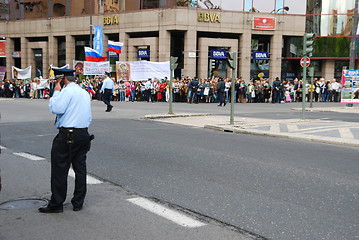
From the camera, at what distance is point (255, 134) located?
12734 mm

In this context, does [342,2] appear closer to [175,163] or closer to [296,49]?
[296,49]

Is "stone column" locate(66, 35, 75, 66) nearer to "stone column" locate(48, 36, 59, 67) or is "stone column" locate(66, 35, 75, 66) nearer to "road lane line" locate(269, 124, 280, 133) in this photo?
"stone column" locate(48, 36, 59, 67)

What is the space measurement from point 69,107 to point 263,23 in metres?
35.3

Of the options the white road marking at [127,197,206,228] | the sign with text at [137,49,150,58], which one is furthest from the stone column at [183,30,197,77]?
the white road marking at [127,197,206,228]

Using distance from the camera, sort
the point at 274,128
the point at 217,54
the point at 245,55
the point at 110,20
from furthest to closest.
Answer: the point at 110,20 → the point at 245,55 → the point at 217,54 → the point at 274,128

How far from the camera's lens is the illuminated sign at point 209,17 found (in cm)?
3728

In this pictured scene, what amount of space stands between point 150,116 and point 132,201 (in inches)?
451

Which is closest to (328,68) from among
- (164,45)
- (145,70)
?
(164,45)

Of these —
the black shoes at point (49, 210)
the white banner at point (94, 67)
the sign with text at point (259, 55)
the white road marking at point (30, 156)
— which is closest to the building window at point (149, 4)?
the sign with text at point (259, 55)

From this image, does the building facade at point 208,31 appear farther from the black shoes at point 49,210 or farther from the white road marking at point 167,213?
the black shoes at point 49,210

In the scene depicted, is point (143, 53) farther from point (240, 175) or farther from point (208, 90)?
point (240, 175)

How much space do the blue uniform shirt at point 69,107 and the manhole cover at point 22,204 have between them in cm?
112

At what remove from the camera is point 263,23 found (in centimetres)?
3847

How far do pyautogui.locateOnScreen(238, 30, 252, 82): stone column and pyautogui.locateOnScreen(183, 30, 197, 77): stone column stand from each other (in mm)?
4296
